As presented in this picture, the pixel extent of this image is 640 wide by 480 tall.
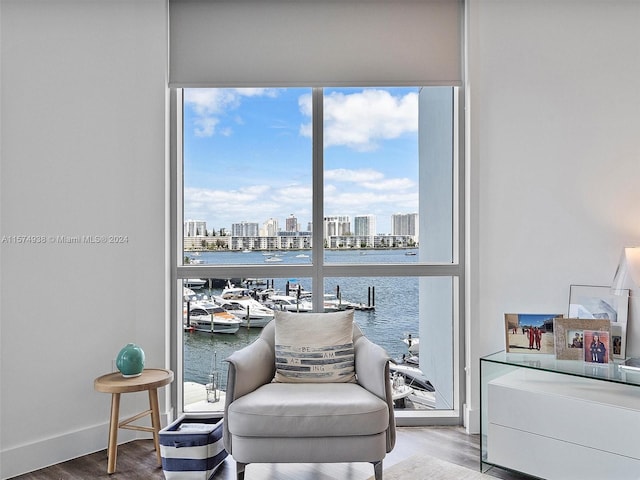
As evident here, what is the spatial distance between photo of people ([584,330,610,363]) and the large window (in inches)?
35.0

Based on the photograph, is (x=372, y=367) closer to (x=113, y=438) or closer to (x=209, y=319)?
(x=209, y=319)

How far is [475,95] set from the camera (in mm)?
3021

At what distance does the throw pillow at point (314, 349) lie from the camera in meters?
2.60

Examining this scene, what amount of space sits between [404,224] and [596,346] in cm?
133

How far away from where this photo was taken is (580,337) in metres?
2.46

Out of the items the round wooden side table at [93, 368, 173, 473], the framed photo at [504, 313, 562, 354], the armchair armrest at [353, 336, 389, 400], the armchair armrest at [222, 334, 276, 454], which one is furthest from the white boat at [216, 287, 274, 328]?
the framed photo at [504, 313, 562, 354]

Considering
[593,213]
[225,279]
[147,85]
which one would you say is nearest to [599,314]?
[593,213]

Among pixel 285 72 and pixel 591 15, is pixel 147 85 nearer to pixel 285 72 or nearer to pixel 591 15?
pixel 285 72

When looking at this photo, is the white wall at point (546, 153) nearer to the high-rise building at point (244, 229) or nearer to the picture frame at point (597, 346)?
the picture frame at point (597, 346)

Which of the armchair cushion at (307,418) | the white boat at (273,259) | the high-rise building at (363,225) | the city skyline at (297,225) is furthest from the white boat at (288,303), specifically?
the armchair cushion at (307,418)

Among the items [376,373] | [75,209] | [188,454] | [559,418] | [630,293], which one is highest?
[75,209]

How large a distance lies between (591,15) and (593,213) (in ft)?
3.99

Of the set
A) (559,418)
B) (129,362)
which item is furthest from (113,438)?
(559,418)

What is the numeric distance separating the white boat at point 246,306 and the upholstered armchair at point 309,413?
25.3 inches
